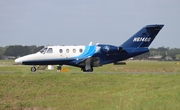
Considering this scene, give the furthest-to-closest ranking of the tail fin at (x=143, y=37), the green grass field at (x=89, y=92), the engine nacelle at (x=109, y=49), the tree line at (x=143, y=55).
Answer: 1. the tree line at (x=143, y=55)
2. the tail fin at (x=143, y=37)
3. the engine nacelle at (x=109, y=49)
4. the green grass field at (x=89, y=92)

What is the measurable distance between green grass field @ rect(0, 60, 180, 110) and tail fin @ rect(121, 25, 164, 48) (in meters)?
9.25

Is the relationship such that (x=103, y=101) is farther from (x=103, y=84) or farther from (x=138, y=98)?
(x=103, y=84)

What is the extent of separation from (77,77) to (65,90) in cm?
272

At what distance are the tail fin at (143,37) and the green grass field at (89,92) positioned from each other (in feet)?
30.3

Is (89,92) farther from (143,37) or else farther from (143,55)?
(143,55)

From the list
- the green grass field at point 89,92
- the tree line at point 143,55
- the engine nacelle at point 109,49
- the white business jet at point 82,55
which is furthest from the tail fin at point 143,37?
the tree line at point 143,55

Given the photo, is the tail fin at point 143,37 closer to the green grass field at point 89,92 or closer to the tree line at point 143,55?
the green grass field at point 89,92

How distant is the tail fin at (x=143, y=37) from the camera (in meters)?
40.7

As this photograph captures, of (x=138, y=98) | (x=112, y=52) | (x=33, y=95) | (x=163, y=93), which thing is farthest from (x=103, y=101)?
(x=112, y=52)

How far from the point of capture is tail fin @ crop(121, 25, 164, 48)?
1603 inches

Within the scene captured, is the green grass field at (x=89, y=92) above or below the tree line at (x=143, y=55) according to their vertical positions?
below

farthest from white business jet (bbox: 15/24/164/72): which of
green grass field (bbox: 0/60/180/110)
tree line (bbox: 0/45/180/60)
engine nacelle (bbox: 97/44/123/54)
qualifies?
tree line (bbox: 0/45/180/60)

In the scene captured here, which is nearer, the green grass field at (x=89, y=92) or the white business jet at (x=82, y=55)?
the green grass field at (x=89, y=92)

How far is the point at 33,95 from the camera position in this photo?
27.4 m
